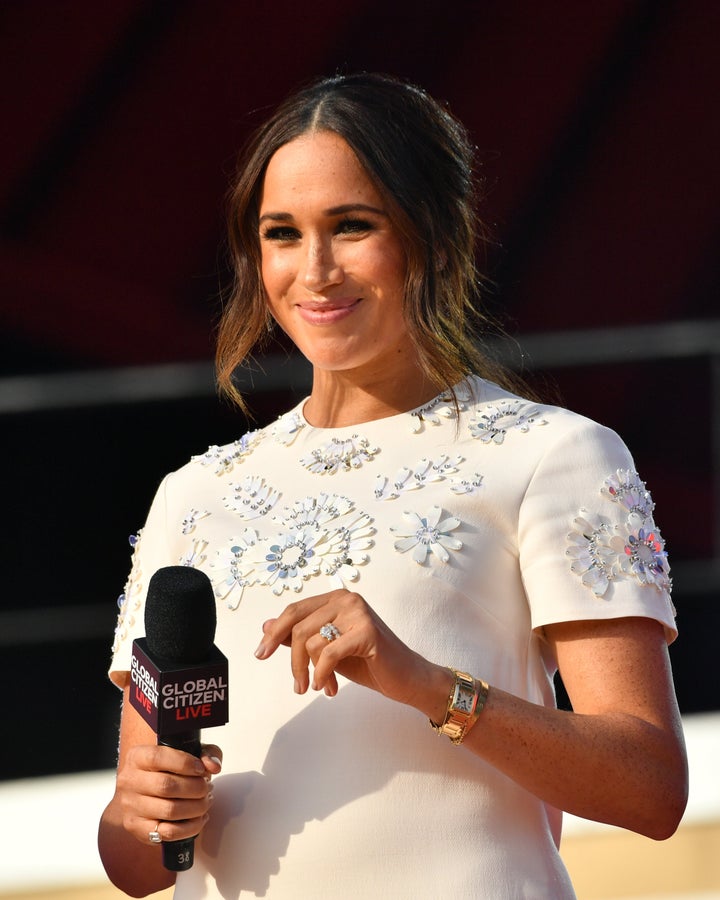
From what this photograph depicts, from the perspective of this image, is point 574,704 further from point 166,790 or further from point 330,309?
point 330,309

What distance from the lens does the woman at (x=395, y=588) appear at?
1.47 meters

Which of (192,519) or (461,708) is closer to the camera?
(461,708)

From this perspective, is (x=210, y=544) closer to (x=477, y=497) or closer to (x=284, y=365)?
(x=477, y=497)

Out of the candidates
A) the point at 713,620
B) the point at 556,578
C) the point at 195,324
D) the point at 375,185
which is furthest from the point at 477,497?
the point at 195,324

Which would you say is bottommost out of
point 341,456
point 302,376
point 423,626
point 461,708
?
point 461,708

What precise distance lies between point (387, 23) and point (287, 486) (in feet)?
12.2

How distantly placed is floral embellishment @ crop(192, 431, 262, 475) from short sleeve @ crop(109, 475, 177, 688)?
70 millimetres

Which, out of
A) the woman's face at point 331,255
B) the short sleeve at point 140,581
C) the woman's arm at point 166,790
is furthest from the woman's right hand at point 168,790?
the woman's face at point 331,255

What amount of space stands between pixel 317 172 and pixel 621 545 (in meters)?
0.58

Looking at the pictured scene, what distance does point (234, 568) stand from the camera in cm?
173

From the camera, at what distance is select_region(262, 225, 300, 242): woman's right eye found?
178cm

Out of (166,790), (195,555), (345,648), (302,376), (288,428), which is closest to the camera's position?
(345,648)

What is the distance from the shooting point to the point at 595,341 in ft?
15.0

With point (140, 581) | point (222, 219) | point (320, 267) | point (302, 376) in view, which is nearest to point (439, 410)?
point (320, 267)
